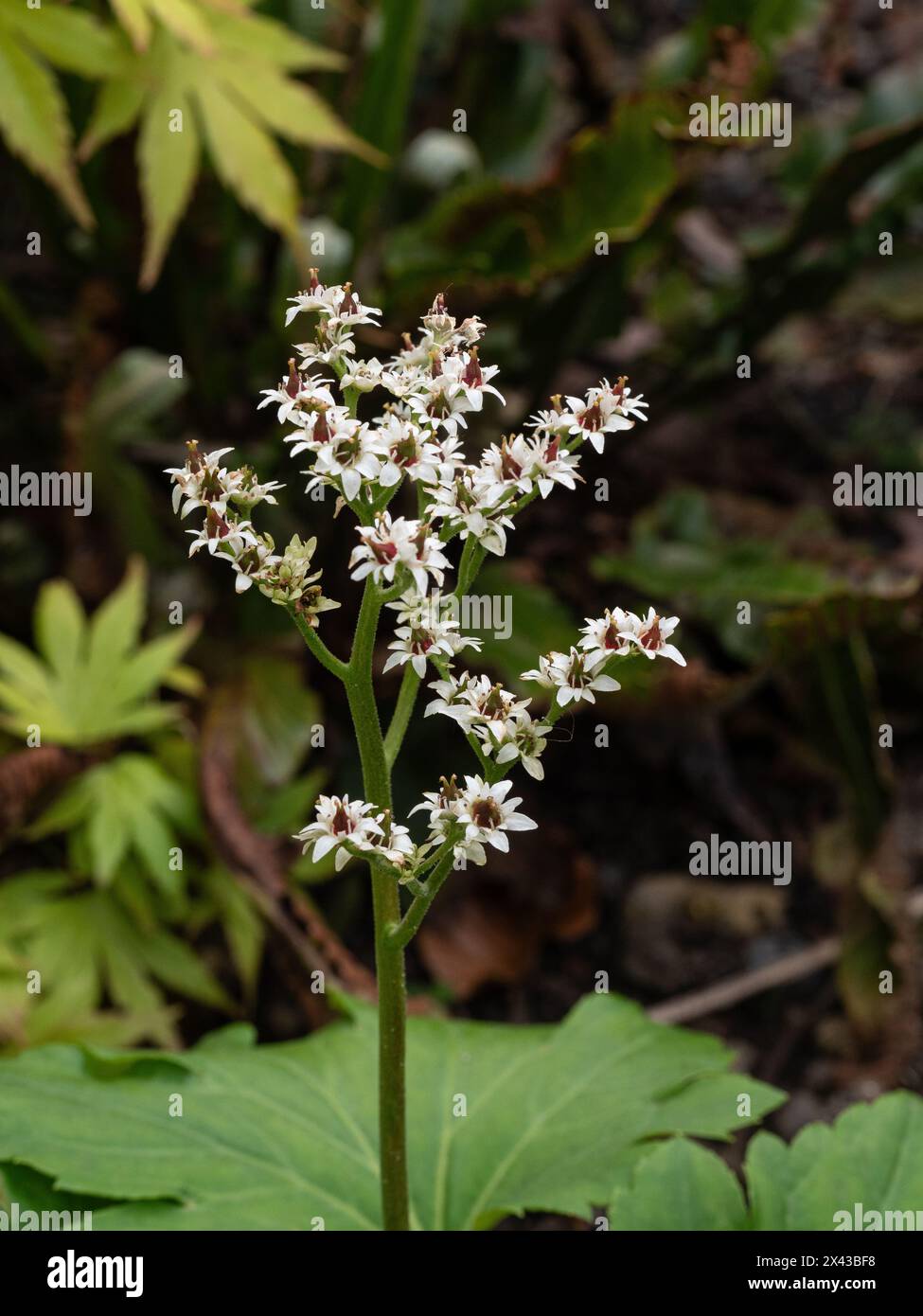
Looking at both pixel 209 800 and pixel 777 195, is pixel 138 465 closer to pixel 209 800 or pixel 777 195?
pixel 209 800

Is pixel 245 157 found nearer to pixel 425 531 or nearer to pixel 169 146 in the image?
pixel 169 146

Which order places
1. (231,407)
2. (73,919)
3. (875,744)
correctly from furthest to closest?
(231,407) < (875,744) < (73,919)

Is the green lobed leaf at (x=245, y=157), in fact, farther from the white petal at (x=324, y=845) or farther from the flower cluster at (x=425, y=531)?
the white petal at (x=324, y=845)

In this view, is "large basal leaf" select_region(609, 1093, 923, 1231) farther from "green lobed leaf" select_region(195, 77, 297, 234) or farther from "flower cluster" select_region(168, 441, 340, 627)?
"green lobed leaf" select_region(195, 77, 297, 234)

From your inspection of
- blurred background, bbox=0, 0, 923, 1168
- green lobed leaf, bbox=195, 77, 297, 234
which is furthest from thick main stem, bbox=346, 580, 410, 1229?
green lobed leaf, bbox=195, 77, 297, 234

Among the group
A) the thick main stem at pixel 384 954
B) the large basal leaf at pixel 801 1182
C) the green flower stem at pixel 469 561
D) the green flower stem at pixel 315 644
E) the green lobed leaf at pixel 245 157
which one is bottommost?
the large basal leaf at pixel 801 1182

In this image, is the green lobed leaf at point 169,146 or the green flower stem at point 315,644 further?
the green lobed leaf at point 169,146

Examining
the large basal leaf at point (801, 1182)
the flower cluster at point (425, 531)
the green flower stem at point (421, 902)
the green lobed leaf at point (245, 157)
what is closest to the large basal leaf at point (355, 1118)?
the large basal leaf at point (801, 1182)

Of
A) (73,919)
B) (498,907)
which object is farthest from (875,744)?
(73,919)
